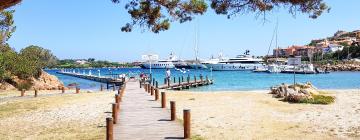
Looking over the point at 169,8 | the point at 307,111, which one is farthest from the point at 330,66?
the point at 169,8

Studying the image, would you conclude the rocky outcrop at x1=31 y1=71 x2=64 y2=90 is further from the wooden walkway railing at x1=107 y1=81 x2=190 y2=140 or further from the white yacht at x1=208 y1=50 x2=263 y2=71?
the white yacht at x1=208 y1=50 x2=263 y2=71

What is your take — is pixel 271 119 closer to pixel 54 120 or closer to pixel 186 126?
pixel 186 126

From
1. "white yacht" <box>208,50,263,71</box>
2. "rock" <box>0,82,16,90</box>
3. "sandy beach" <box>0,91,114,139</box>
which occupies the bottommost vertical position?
"sandy beach" <box>0,91,114,139</box>

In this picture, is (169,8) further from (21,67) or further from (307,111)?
(21,67)

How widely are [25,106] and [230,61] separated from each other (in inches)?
5285

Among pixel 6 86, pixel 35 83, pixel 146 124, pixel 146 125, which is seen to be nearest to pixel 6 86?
pixel 6 86

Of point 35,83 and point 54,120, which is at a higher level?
point 35,83

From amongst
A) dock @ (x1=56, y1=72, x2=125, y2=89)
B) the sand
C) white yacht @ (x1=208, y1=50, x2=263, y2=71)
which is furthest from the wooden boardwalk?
white yacht @ (x1=208, y1=50, x2=263, y2=71)

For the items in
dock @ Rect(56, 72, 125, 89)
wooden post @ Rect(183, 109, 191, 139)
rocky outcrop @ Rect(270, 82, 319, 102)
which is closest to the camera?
wooden post @ Rect(183, 109, 191, 139)

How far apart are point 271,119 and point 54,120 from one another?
10467mm

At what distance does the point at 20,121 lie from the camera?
24234 mm

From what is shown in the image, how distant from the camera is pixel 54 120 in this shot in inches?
950

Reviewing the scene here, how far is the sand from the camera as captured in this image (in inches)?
734

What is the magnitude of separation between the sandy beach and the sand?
14.3ft
